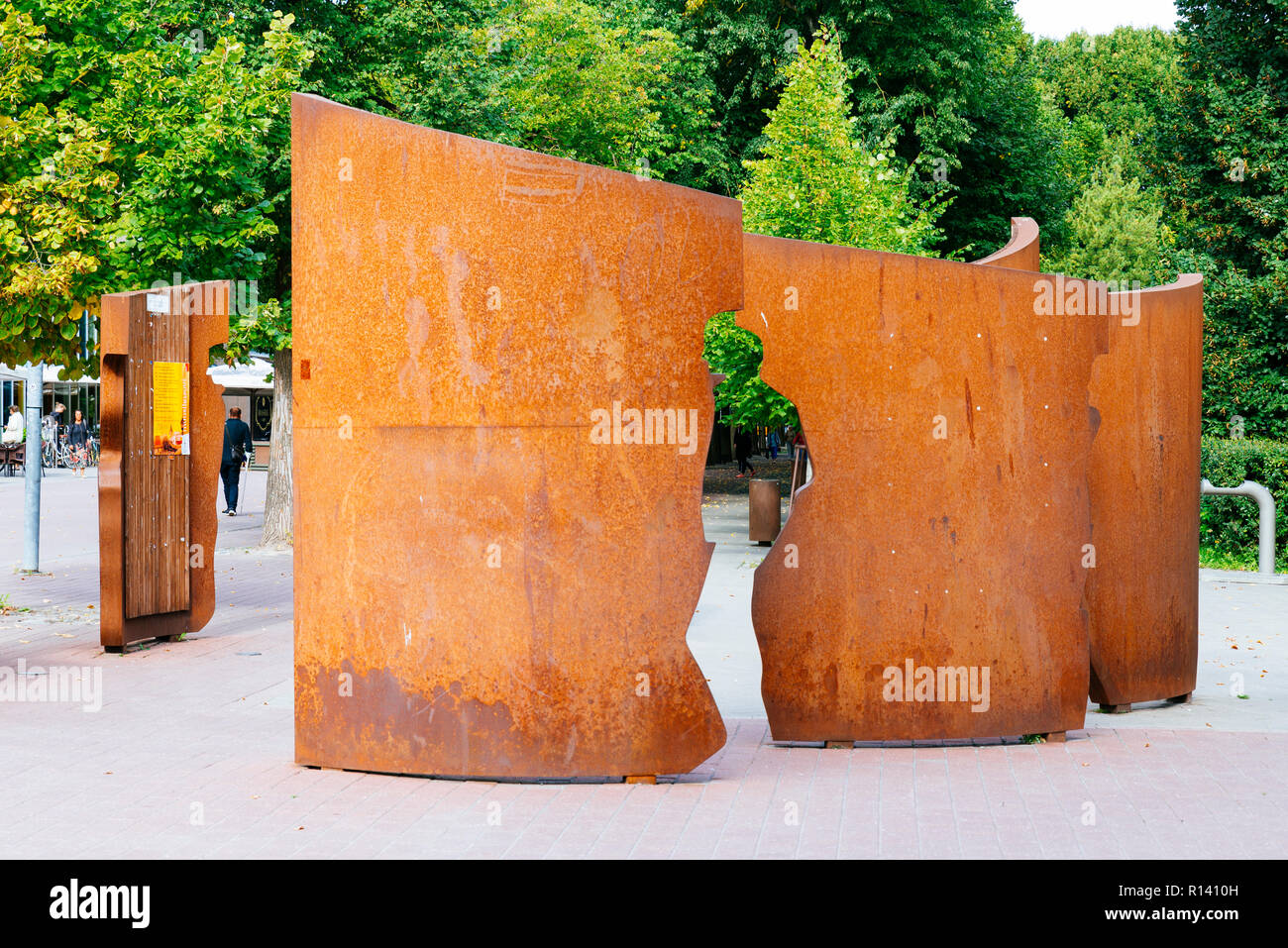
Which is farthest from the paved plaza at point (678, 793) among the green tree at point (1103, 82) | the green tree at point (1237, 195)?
the green tree at point (1103, 82)

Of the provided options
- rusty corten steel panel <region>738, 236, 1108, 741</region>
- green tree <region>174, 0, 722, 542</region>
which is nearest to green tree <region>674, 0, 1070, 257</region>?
green tree <region>174, 0, 722, 542</region>

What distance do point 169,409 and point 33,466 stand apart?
377 centimetres

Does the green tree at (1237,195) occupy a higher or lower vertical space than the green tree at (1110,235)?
lower

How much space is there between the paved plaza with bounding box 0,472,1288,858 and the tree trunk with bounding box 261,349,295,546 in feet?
24.6

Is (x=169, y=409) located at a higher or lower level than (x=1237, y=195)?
lower

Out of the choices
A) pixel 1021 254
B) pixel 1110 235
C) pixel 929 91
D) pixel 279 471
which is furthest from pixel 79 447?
pixel 1110 235

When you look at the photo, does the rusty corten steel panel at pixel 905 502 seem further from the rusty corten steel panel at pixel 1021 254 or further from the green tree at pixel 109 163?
the green tree at pixel 109 163

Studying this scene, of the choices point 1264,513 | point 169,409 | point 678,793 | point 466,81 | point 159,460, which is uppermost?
point 466,81

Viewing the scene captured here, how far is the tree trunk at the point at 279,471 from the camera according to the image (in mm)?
16781

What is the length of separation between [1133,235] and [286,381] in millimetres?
37755

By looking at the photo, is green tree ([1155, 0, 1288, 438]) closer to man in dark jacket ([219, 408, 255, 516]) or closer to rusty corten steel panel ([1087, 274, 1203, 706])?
rusty corten steel panel ([1087, 274, 1203, 706])

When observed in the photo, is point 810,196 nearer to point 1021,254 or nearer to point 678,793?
point 1021,254

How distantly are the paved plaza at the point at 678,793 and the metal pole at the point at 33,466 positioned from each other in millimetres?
4754

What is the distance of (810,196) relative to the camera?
62.0 feet
